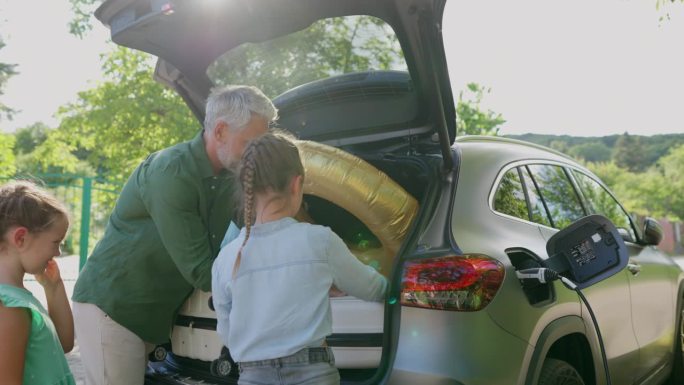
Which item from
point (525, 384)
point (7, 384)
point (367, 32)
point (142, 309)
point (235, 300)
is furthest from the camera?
point (367, 32)

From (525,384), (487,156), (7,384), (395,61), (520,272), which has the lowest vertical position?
(525,384)

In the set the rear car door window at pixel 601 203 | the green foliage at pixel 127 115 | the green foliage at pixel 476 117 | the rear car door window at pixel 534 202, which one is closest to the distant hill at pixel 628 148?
the green foliage at pixel 476 117

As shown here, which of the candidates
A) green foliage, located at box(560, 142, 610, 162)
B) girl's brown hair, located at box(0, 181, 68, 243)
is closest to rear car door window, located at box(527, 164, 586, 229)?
girl's brown hair, located at box(0, 181, 68, 243)

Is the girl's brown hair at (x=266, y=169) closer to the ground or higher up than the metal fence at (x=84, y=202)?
higher up

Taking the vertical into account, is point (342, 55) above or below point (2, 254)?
above

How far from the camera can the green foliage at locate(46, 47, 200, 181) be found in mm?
15062

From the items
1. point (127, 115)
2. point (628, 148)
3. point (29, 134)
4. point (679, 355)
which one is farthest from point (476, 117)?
point (628, 148)

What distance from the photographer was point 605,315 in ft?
10.9

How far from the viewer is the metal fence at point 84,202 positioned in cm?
1248

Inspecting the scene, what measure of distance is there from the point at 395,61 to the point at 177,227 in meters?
1.19

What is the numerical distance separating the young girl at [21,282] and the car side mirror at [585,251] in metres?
1.77

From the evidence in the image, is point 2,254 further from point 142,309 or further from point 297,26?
point 297,26

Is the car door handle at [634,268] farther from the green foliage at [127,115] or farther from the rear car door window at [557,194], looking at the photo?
the green foliage at [127,115]

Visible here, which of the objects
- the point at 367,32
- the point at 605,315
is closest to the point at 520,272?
the point at 605,315
